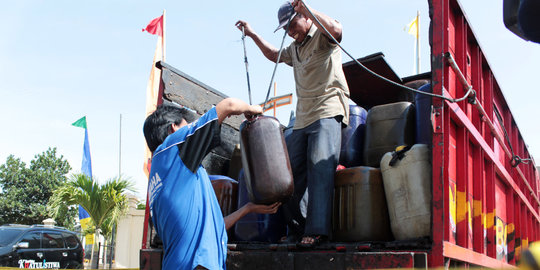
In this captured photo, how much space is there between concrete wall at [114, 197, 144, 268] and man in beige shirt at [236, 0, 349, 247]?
18275mm

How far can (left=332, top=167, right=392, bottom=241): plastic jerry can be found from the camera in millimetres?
2791

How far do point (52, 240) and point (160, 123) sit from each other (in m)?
11.6

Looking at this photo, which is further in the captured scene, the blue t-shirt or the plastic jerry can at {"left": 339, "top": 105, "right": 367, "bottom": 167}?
the plastic jerry can at {"left": 339, "top": 105, "right": 367, "bottom": 167}

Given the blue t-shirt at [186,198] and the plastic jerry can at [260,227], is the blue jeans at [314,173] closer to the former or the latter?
the plastic jerry can at [260,227]

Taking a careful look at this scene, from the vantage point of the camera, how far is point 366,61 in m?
4.26

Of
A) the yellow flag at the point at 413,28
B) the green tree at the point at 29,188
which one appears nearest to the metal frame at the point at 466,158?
the yellow flag at the point at 413,28

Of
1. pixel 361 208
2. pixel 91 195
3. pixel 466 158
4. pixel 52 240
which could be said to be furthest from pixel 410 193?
pixel 91 195

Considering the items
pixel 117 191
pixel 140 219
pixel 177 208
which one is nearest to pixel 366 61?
pixel 177 208

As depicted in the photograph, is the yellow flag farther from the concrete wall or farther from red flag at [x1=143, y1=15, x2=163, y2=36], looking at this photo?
the concrete wall

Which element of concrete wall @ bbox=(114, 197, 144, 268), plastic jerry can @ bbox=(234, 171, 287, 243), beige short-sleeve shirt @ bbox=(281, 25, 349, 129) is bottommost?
concrete wall @ bbox=(114, 197, 144, 268)

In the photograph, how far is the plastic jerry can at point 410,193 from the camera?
2555mm

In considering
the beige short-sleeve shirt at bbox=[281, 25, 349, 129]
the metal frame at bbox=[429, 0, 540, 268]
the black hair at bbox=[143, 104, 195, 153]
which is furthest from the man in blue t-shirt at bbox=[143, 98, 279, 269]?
the metal frame at bbox=[429, 0, 540, 268]

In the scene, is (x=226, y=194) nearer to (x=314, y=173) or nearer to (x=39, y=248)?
(x=314, y=173)

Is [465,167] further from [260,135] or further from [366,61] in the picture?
[366,61]
